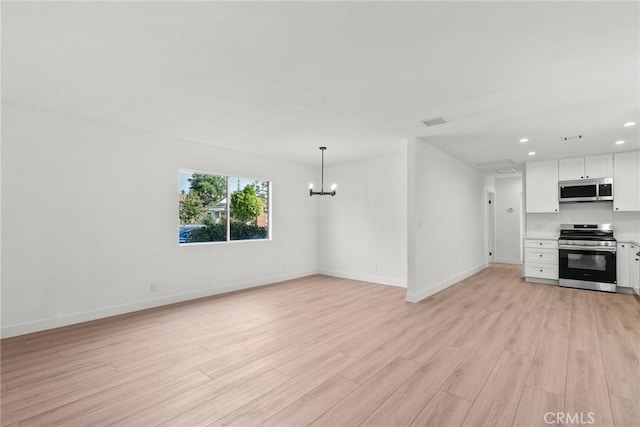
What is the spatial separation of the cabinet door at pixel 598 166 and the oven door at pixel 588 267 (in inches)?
58.6

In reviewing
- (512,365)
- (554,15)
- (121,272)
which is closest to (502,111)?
(554,15)

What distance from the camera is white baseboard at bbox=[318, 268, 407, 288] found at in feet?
20.0

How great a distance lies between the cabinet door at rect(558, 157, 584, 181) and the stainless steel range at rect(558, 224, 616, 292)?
3.47 feet

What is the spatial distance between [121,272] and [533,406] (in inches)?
196

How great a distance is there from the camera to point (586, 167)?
6102 millimetres

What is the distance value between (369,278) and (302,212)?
2.20 metres

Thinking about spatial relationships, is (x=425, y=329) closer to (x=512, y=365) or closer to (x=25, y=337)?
(x=512, y=365)

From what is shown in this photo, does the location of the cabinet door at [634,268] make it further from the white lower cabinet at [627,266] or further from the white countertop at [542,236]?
the white countertop at [542,236]

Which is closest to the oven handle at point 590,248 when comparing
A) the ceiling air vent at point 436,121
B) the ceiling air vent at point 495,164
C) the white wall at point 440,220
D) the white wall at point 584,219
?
the white wall at point 584,219

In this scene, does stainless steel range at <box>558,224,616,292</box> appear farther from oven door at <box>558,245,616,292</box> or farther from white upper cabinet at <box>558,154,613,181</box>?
white upper cabinet at <box>558,154,613,181</box>

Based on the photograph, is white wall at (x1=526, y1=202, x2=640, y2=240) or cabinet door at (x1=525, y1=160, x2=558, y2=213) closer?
white wall at (x1=526, y1=202, x2=640, y2=240)

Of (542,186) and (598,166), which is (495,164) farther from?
(598,166)

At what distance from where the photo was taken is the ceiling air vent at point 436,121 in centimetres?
395

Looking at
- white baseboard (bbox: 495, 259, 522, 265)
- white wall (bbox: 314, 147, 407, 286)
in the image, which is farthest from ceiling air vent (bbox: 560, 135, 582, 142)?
white baseboard (bbox: 495, 259, 522, 265)
